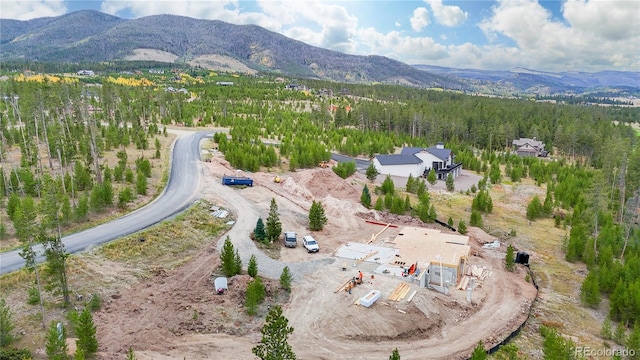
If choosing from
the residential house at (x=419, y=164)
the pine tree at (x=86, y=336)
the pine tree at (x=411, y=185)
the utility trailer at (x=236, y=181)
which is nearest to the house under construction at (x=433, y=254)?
the pine tree at (x=411, y=185)

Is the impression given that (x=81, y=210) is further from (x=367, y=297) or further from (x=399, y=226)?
(x=399, y=226)

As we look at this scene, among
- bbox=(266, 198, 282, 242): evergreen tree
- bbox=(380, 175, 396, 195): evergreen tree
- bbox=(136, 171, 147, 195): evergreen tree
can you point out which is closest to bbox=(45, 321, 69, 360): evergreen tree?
bbox=(266, 198, 282, 242): evergreen tree

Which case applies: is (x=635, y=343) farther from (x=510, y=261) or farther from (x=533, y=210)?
(x=533, y=210)

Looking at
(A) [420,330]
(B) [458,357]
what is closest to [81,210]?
(A) [420,330]

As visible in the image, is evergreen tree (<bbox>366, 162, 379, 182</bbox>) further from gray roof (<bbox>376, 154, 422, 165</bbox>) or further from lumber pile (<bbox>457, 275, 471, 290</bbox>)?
lumber pile (<bbox>457, 275, 471, 290</bbox>)

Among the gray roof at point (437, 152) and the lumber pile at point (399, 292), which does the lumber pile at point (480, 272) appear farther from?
the gray roof at point (437, 152)

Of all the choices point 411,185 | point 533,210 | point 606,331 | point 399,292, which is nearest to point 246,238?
point 399,292
